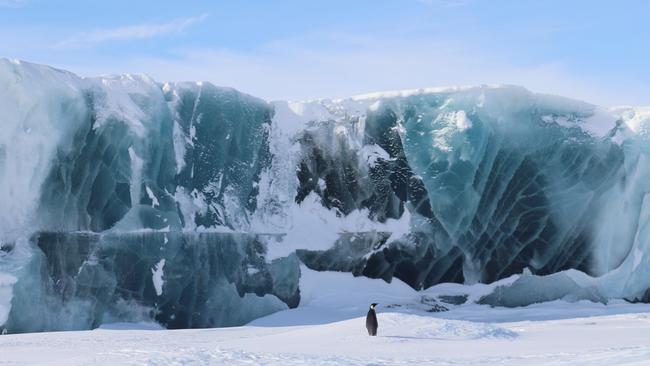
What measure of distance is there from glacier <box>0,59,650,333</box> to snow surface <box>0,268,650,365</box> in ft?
Answer: 2.84

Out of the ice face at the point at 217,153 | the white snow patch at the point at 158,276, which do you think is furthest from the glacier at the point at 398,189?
the white snow patch at the point at 158,276

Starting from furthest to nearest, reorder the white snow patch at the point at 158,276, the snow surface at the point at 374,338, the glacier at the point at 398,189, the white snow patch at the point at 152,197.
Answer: the glacier at the point at 398,189
the white snow patch at the point at 152,197
the white snow patch at the point at 158,276
the snow surface at the point at 374,338

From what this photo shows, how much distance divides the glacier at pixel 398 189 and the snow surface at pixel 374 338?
0.86 m

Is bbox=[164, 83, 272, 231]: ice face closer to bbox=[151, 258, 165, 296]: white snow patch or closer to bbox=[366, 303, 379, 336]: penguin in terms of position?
bbox=[151, 258, 165, 296]: white snow patch

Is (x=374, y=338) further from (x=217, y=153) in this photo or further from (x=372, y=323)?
(x=217, y=153)

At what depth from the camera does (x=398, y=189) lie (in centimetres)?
2514

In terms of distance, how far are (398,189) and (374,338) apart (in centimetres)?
1154

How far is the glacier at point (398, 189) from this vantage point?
23.0 metres

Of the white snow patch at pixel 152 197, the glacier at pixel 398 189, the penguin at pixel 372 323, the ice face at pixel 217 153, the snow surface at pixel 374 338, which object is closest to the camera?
the snow surface at pixel 374 338

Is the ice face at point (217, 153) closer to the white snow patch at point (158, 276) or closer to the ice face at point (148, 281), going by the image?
the ice face at point (148, 281)

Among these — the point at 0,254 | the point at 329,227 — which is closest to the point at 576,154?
the point at 329,227

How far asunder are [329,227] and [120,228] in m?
6.13

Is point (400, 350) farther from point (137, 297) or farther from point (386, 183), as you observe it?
point (386, 183)

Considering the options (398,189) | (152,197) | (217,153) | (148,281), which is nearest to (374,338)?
(148,281)
